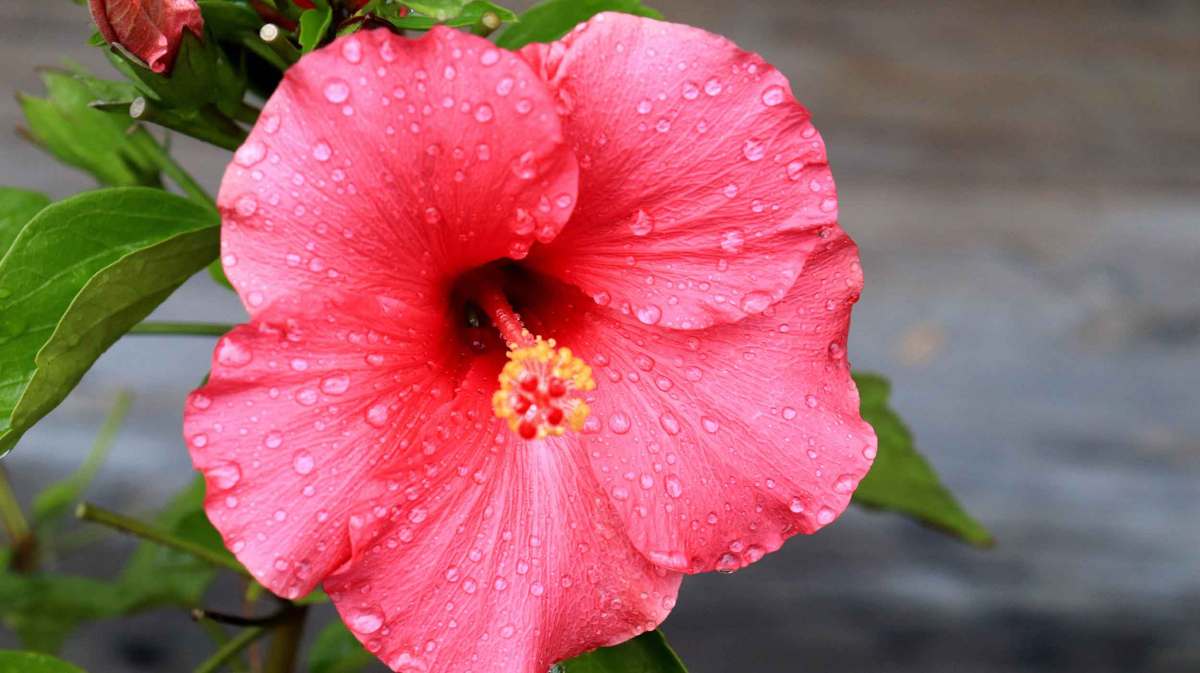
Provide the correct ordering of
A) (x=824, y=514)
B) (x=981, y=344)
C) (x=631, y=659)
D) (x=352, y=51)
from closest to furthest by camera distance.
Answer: (x=352, y=51)
(x=824, y=514)
(x=631, y=659)
(x=981, y=344)

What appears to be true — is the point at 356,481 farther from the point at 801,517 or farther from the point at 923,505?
the point at 923,505

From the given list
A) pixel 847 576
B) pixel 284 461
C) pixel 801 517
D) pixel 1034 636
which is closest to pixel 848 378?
pixel 801 517

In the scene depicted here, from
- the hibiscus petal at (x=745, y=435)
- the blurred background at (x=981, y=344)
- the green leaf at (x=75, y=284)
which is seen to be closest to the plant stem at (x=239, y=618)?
the green leaf at (x=75, y=284)

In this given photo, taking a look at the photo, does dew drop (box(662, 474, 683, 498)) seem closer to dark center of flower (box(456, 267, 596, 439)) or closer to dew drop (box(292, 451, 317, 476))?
dark center of flower (box(456, 267, 596, 439))

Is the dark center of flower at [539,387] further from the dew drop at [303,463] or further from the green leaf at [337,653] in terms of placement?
the green leaf at [337,653]

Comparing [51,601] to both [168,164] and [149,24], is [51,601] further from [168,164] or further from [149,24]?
[149,24]

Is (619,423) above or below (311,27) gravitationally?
below

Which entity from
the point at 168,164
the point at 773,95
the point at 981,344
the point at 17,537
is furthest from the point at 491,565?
the point at 981,344
